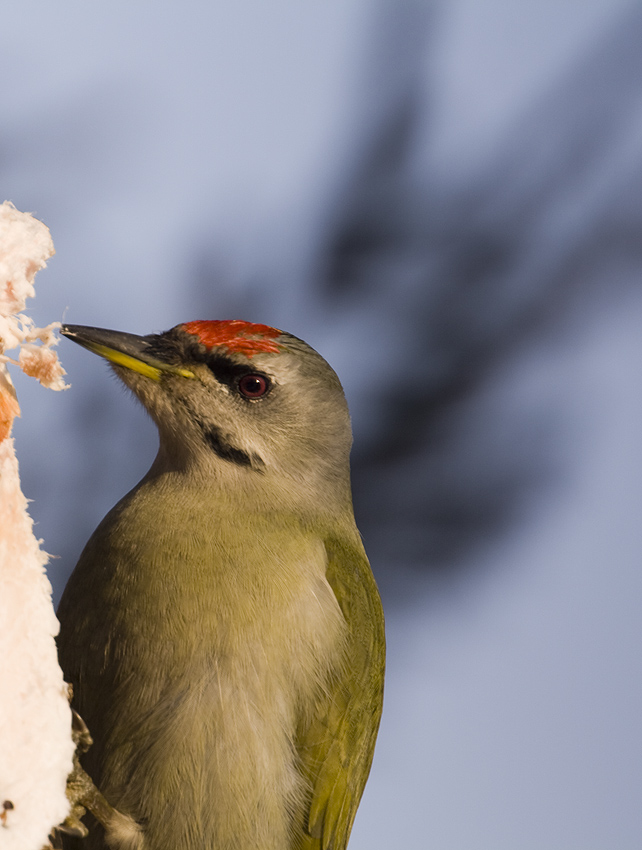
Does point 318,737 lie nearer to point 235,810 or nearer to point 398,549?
point 235,810

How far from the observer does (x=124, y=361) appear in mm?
2037

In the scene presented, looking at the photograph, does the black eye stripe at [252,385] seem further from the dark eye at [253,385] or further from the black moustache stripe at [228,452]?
the black moustache stripe at [228,452]

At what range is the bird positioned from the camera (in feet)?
5.76

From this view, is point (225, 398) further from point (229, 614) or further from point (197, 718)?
point (197, 718)

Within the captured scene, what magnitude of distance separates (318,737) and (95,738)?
49cm

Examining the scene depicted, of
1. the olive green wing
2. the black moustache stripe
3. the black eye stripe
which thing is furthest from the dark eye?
the olive green wing

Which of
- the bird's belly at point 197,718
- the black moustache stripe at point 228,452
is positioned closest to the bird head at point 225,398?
the black moustache stripe at point 228,452

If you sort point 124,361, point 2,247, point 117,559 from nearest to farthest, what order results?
point 2,247
point 117,559
point 124,361

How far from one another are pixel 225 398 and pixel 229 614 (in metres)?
0.56

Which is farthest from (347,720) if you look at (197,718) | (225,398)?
(225,398)

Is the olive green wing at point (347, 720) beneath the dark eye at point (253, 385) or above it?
beneath

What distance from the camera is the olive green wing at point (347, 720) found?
6.47ft

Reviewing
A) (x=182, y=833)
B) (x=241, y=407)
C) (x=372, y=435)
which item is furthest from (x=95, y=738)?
(x=372, y=435)

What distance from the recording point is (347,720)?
6.77 ft
